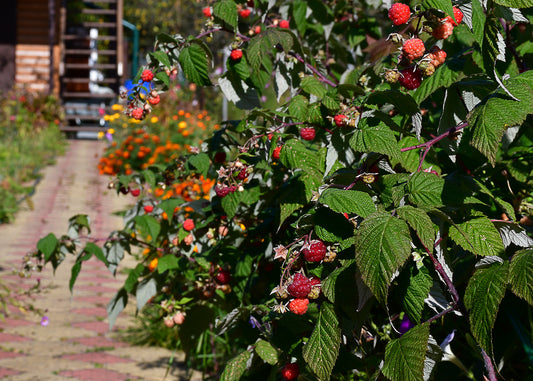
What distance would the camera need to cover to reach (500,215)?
6.04 feet

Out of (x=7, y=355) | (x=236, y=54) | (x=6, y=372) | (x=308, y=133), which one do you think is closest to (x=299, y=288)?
(x=308, y=133)

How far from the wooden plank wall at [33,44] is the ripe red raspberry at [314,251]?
13063 mm

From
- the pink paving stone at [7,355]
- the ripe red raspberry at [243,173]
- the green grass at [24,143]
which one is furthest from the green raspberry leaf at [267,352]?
the green grass at [24,143]

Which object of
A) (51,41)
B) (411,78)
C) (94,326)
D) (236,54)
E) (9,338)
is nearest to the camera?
(411,78)

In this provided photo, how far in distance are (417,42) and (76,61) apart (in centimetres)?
1373

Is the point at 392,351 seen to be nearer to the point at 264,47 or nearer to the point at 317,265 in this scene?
the point at 317,265

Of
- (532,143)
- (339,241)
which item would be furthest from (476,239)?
(532,143)

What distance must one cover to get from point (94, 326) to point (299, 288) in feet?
9.37

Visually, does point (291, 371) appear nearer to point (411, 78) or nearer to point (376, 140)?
point (376, 140)

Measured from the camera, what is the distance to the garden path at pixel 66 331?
3.03 m

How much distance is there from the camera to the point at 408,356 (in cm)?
114

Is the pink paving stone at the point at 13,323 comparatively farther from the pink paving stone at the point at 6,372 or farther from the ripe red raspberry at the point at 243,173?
the ripe red raspberry at the point at 243,173

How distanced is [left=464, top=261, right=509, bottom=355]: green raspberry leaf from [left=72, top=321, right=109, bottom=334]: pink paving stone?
295cm

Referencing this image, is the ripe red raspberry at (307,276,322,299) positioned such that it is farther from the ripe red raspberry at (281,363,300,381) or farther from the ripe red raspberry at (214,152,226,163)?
the ripe red raspberry at (214,152,226,163)
